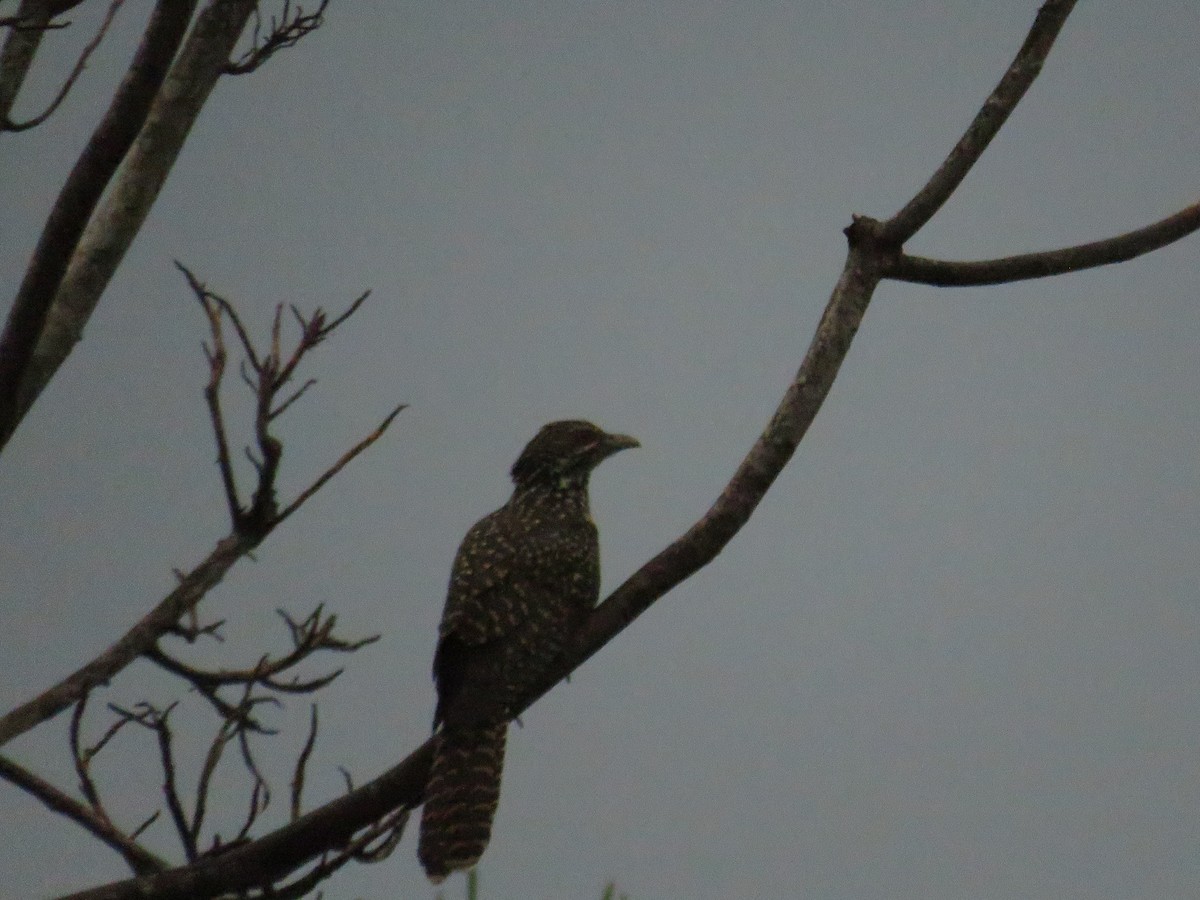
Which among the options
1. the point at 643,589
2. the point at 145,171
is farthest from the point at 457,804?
the point at 145,171

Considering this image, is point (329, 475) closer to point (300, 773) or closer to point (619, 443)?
point (300, 773)

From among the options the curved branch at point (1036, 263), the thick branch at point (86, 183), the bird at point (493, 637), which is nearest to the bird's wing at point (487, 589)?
the bird at point (493, 637)

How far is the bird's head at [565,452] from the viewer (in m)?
7.71

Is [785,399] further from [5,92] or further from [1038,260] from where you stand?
[5,92]

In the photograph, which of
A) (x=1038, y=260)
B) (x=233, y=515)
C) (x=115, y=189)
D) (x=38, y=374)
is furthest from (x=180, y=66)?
(x=1038, y=260)

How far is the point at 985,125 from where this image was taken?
16.9ft

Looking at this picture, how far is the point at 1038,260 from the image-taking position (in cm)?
518

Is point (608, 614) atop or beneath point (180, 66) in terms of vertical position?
beneath

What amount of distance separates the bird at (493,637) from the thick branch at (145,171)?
1.91 meters

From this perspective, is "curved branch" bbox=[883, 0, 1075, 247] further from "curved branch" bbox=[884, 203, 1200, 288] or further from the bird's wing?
the bird's wing

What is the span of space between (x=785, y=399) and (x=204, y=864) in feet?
7.20

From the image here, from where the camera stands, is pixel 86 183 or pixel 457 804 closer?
pixel 86 183

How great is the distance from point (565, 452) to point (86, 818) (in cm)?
352

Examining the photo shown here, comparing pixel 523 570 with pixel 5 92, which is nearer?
pixel 5 92
